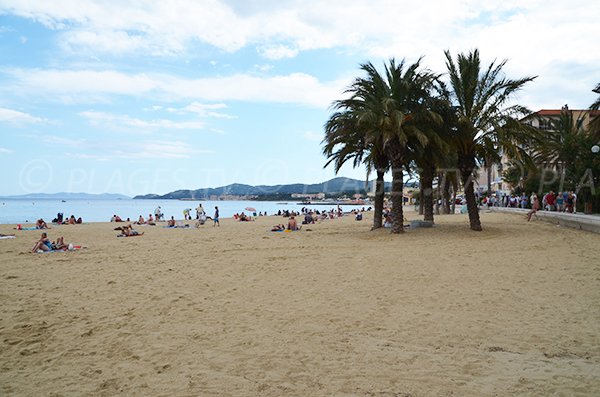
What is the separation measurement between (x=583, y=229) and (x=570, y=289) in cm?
1087

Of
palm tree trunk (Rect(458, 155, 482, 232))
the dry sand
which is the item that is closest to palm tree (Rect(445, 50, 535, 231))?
palm tree trunk (Rect(458, 155, 482, 232))

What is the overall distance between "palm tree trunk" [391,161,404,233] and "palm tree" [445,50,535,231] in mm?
2377

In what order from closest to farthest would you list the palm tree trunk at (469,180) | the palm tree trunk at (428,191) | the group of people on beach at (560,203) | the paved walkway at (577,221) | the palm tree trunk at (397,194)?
the paved walkway at (577,221)
the palm tree trunk at (469,180)
the palm tree trunk at (397,194)
the palm tree trunk at (428,191)
the group of people on beach at (560,203)

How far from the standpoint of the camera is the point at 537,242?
1355cm

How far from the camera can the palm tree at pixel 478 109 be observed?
16.0 metres

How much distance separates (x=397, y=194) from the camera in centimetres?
1759

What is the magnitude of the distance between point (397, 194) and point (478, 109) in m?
4.42

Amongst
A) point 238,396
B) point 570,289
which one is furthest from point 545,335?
point 238,396

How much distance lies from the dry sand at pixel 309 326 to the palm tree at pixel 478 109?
5.93m

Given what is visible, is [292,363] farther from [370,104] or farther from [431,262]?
[370,104]

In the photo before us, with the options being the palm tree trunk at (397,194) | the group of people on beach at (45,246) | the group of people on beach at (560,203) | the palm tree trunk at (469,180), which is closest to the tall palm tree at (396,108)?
the palm tree trunk at (397,194)

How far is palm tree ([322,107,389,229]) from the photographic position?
17.4 meters

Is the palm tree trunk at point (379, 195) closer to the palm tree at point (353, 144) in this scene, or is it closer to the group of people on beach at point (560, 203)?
the palm tree at point (353, 144)

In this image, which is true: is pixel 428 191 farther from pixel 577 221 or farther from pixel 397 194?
pixel 577 221
